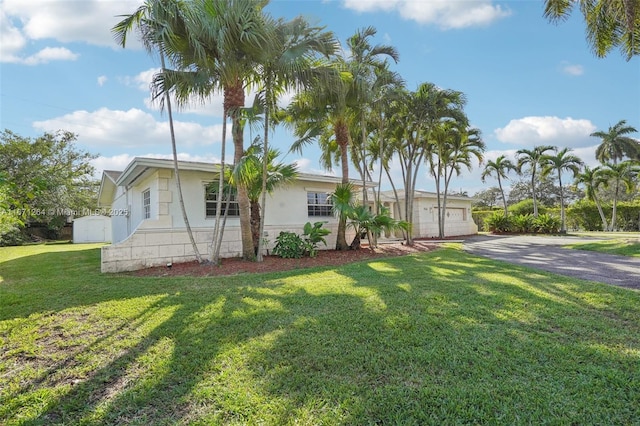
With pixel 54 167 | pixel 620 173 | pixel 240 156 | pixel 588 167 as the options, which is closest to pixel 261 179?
pixel 240 156

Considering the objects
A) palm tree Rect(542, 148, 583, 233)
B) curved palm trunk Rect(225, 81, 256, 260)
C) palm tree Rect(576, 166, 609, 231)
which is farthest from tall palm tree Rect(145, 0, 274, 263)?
palm tree Rect(576, 166, 609, 231)

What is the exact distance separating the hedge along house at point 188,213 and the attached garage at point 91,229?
1616 cm

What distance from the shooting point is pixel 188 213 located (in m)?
10.9

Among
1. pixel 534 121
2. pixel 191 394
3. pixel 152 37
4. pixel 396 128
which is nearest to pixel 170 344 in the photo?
pixel 191 394

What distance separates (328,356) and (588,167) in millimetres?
32237

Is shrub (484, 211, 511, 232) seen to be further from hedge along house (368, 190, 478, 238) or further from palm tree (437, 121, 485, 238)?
palm tree (437, 121, 485, 238)

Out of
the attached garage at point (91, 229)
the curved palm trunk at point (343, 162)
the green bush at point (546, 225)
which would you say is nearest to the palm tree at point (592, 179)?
the green bush at point (546, 225)

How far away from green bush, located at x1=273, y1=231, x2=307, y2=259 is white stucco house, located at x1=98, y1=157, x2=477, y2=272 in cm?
76

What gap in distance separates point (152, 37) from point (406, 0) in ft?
22.3

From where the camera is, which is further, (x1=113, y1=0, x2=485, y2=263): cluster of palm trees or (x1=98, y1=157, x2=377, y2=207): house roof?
(x1=98, y1=157, x2=377, y2=207): house roof

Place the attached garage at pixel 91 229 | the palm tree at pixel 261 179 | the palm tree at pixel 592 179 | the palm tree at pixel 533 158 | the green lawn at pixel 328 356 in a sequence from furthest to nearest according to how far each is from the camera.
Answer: the attached garage at pixel 91 229, the palm tree at pixel 592 179, the palm tree at pixel 533 158, the palm tree at pixel 261 179, the green lawn at pixel 328 356

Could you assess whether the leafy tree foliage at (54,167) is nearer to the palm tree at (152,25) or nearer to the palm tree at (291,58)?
the palm tree at (152,25)

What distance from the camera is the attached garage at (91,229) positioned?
88.4ft

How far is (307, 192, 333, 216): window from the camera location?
1402 cm
